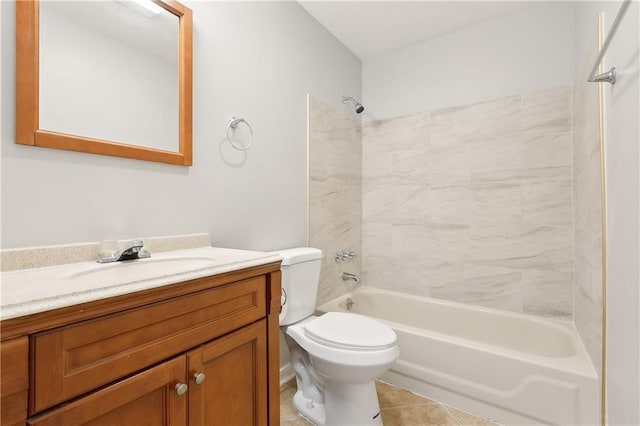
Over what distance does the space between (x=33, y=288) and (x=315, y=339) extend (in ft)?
3.51

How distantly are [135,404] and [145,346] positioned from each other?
14cm

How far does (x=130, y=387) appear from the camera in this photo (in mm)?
676

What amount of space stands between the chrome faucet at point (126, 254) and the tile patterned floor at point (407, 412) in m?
1.15

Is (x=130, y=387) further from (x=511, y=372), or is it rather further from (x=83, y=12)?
(x=511, y=372)

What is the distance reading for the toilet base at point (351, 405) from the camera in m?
1.37

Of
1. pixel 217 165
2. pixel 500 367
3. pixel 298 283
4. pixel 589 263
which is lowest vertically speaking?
pixel 500 367

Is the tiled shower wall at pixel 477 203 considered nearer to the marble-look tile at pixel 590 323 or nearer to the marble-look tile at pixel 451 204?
the marble-look tile at pixel 451 204

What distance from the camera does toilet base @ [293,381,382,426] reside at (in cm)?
137

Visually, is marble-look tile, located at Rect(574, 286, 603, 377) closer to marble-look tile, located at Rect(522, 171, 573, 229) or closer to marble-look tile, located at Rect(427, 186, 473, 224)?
marble-look tile, located at Rect(522, 171, 573, 229)

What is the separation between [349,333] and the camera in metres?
1.41

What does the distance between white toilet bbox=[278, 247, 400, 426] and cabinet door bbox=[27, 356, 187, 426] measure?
71 centimetres

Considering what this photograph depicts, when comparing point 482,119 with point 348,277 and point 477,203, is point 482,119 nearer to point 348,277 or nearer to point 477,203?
point 477,203

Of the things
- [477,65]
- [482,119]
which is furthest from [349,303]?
[477,65]

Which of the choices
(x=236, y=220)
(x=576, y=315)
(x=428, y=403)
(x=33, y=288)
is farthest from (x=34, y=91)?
(x=576, y=315)
